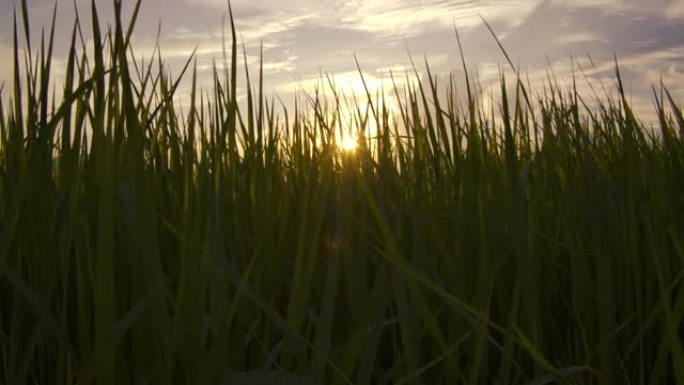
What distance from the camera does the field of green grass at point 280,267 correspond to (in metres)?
0.81

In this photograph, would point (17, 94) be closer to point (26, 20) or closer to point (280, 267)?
point (26, 20)

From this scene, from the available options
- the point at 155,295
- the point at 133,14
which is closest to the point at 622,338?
the point at 155,295

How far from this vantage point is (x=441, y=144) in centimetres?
168

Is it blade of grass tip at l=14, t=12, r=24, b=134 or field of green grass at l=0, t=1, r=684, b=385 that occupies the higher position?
blade of grass tip at l=14, t=12, r=24, b=134

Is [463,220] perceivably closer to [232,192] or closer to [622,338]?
[622,338]

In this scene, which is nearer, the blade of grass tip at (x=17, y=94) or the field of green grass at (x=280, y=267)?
the field of green grass at (x=280, y=267)

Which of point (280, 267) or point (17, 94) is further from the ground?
point (17, 94)

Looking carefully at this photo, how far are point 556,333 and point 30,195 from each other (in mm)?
874

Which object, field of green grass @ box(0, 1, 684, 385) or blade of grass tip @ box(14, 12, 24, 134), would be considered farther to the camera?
blade of grass tip @ box(14, 12, 24, 134)

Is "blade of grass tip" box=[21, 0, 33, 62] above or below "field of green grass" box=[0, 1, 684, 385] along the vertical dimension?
above

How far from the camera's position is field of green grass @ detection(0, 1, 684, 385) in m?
0.81

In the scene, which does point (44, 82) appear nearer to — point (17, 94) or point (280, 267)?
point (17, 94)

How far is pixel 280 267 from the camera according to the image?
115 centimetres

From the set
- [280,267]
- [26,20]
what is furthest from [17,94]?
[280,267]
